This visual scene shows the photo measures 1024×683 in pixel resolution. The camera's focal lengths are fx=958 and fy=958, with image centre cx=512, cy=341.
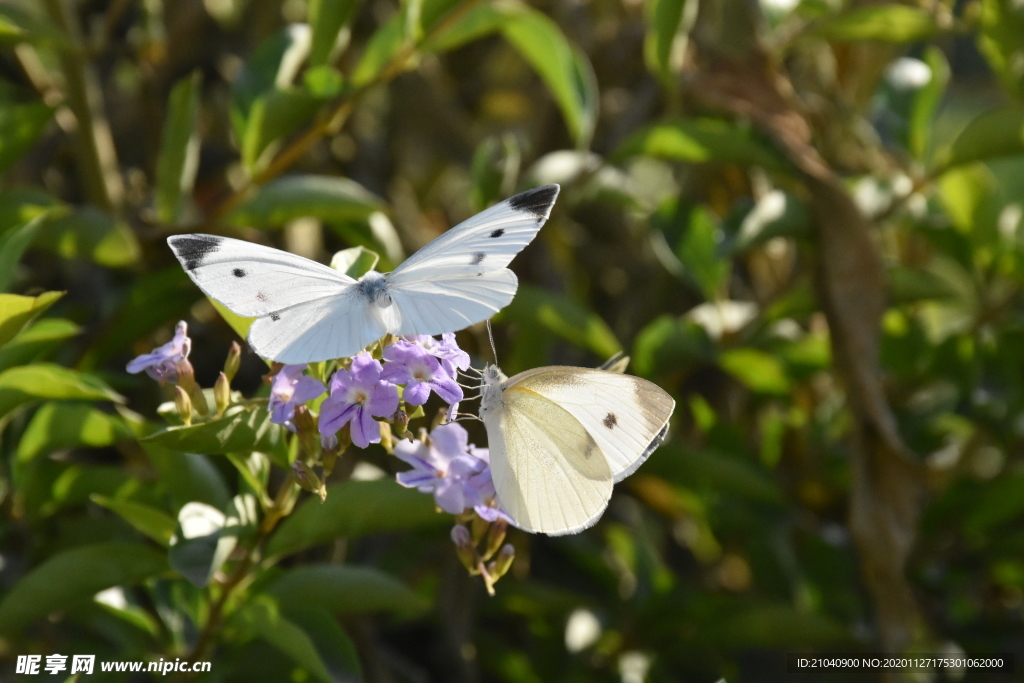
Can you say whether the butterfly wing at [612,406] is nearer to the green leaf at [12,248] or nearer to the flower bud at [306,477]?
the flower bud at [306,477]

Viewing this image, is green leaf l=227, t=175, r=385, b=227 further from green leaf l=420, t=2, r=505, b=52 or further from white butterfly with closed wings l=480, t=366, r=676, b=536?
white butterfly with closed wings l=480, t=366, r=676, b=536

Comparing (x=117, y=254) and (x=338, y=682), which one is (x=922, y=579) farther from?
(x=117, y=254)

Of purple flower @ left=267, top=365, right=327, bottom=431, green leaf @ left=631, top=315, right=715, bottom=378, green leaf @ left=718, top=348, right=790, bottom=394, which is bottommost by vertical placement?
green leaf @ left=718, top=348, right=790, bottom=394

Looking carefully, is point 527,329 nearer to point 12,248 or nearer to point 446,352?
point 446,352

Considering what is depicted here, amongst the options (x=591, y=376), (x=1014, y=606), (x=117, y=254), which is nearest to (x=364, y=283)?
(x=591, y=376)

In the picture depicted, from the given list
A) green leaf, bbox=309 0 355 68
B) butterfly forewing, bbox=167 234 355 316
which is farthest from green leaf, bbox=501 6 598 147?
butterfly forewing, bbox=167 234 355 316

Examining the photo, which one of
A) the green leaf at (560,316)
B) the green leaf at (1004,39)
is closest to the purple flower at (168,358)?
the green leaf at (560,316)
